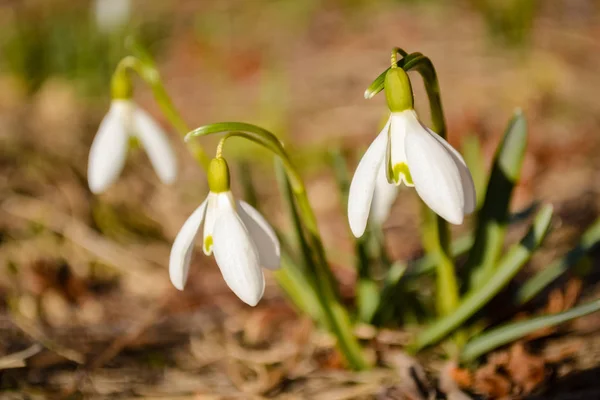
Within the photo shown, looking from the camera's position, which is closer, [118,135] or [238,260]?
[238,260]

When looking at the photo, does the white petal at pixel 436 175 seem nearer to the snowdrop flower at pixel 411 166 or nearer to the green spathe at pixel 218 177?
the snowdrop flower at pixel 411 166

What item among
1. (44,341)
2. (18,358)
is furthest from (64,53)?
(18,358)

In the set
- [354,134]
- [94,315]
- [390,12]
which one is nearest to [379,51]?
[390,12]

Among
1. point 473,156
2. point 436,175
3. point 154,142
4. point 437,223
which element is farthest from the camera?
point 473,156

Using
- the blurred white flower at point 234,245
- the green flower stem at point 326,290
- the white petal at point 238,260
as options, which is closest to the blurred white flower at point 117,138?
the green flower stem at point 326,290

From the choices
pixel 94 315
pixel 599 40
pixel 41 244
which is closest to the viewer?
pixel 94 315

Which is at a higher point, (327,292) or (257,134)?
(257,134)

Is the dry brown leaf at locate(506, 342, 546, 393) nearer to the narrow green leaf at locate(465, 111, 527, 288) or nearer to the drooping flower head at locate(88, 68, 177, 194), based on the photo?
the narrow green leaf at locate(465, 111, 527, 288)

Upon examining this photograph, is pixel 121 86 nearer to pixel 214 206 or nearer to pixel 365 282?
pixel 214 206

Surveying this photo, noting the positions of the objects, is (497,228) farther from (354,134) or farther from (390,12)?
(390,12)
